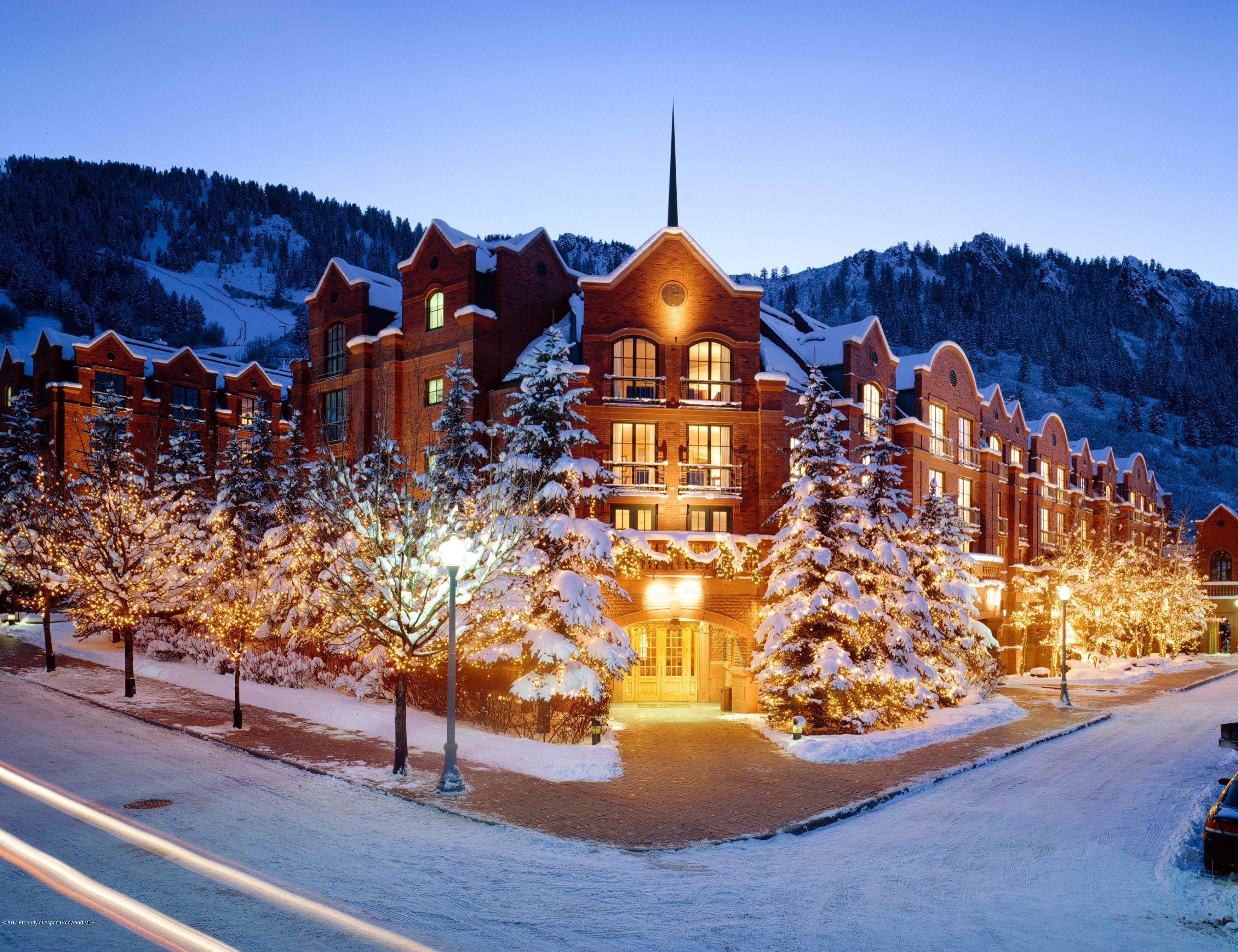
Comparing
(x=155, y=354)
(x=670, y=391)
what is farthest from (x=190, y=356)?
(x=670, y=391)

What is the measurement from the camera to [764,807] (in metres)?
15.8

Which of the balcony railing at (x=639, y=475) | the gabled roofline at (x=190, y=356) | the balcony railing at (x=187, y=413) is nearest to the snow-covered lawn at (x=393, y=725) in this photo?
the balcony railing at (x=639, y=475)

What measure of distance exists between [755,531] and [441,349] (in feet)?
44.8

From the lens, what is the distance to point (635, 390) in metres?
29.9

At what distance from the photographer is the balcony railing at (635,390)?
29.4m

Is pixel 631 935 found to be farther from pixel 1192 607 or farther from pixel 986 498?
pixel 1192 607

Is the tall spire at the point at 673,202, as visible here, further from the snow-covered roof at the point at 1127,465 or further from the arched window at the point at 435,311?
the snow-covered roof at the point at 1127,465

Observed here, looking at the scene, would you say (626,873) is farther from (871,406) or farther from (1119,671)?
(1119,671)

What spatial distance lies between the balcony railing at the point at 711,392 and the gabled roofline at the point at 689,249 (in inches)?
128

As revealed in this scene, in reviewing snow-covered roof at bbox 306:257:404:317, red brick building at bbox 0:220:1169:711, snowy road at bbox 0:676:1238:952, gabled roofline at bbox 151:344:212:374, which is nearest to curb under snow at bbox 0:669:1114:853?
snowy road at bbox 0:676:1238:952

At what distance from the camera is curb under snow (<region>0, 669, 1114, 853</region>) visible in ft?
44.5

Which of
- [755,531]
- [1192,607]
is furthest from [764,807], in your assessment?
[1192,607]

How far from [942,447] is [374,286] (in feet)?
86.5

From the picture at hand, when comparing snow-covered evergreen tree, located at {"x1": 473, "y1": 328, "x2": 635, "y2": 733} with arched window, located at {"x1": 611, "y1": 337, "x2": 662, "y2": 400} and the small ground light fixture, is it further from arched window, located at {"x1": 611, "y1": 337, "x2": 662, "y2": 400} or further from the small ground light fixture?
arched window, located at {"x1": 611, "y1": 337, "x2": 662, "y2": 400}
